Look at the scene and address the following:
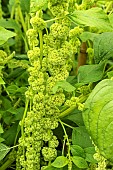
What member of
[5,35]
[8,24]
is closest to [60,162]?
[5,35]

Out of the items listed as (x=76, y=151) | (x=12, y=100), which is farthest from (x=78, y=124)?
(x=12, y=100)

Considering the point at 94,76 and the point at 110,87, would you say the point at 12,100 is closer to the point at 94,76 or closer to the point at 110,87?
the point at 94,76

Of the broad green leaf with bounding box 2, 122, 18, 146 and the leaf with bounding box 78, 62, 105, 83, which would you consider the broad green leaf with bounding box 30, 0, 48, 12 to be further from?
the broad green leaf with bounding box 2, 122, 18, 146

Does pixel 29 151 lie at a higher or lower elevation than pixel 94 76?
lower

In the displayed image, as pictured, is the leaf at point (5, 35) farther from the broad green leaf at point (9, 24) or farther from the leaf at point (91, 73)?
the broad green leaf at point (9, 24)

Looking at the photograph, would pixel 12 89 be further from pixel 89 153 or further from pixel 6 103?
pixel 89 153

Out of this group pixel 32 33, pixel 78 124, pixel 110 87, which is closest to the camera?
pixel 110 87

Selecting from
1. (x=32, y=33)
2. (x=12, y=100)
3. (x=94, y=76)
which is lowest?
(x=12, y=100)
